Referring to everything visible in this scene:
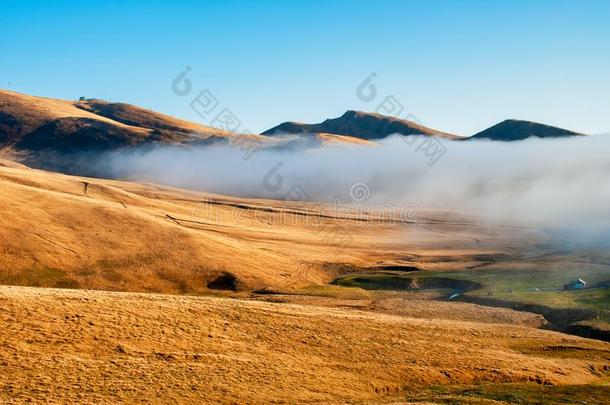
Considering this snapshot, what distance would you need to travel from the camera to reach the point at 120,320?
48.0 metres

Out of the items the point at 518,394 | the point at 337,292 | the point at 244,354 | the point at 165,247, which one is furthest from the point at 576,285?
the point at 165,247

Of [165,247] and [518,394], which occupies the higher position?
[518,394]

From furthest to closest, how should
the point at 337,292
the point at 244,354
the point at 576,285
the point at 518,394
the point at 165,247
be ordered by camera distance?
the point at 165,247 → the point at 337,292 → the point at 576,285 → the point at 244,354 → the point at 518,394

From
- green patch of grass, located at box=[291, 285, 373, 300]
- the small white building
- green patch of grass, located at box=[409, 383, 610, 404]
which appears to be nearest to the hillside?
green patch of grass, located at box=[291, 285, 373, 300]

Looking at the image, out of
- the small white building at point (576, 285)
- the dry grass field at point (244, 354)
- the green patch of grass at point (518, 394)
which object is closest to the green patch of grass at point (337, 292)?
the dry grass field at point (244, 354)

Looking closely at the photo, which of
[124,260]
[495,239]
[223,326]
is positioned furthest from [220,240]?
[495,239]

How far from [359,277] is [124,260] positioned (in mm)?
42008

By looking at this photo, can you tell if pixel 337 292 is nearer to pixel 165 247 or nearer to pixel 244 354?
pixel 165 247

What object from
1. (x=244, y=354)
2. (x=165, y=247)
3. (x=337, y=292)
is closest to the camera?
(x=244, y=354)

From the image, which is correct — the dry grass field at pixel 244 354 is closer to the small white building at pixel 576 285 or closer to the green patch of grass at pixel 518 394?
the green patch of grass at pixel 518 394

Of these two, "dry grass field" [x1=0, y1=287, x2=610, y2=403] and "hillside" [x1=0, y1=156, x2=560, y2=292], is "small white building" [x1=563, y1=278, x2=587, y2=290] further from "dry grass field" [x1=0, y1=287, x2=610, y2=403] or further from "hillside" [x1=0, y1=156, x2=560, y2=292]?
"hillside" [x1=0, y1=156, x2=560, y2=292]

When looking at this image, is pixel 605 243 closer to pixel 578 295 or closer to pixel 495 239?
pixel 495 239

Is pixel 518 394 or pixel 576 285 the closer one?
pixel 518 394

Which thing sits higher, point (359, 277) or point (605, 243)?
point (605, 243)
